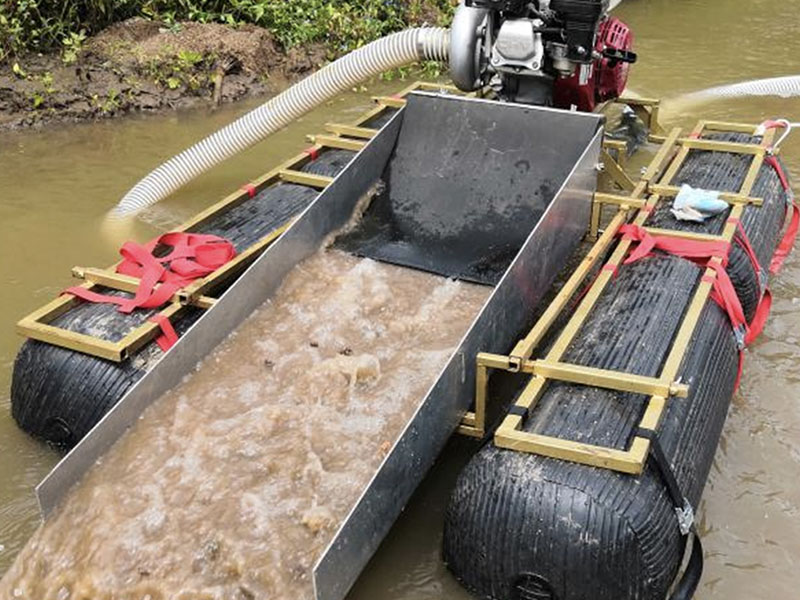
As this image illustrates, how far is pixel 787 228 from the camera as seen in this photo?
5574mm

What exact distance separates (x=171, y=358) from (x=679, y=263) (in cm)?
221

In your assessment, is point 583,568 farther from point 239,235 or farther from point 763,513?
point 239,235

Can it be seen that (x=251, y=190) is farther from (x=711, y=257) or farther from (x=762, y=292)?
(x=762, y=292)

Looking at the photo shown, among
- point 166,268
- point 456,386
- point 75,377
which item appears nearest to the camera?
point 456,386

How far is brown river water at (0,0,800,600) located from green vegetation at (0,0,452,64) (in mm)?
885

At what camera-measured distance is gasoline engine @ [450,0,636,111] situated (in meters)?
4.61

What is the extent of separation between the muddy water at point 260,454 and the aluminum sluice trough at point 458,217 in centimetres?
12

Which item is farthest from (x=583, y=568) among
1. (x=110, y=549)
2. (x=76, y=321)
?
(x=76, y=321)

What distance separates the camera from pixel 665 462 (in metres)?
2.93

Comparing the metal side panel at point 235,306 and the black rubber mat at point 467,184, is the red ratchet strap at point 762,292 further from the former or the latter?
the metal side panel at point 235,306

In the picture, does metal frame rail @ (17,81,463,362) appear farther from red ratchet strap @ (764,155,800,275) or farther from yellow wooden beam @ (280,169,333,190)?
red ratchet strap @ (764,155,800,275)

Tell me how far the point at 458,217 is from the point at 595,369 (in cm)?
161

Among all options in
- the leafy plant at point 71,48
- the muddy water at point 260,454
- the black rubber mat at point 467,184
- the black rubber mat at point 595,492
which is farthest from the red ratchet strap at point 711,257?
the leafy plant at point 71,48

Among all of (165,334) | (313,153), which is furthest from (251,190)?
(165,334)
